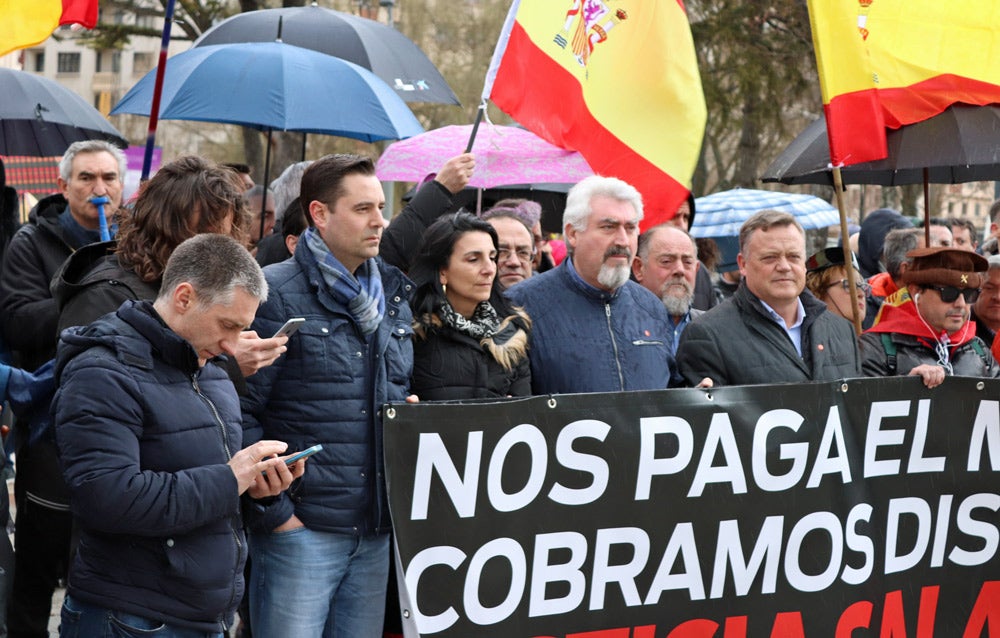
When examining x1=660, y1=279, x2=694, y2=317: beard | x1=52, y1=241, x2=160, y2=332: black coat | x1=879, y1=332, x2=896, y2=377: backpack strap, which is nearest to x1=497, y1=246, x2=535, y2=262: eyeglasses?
x1=660, y1=279, x2=694, y2=317: beard

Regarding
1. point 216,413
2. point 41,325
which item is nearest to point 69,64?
point 41,325

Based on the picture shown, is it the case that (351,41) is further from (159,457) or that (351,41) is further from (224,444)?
(159,457)

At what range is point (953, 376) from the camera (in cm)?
531

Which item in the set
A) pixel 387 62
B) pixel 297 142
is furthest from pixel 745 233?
pixel 297 142

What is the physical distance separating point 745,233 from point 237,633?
296 cm

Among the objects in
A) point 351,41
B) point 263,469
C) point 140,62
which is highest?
point 140,62

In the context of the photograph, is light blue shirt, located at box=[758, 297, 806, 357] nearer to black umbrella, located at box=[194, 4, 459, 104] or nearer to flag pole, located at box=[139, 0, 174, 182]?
flag pole, located at box=[139, 0, 174, 182]

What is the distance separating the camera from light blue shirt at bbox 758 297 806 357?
5.34 metres

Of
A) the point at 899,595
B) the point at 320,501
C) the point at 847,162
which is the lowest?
the point at 899,595

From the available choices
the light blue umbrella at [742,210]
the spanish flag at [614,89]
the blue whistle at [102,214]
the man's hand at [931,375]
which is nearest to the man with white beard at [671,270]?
the spanish flag at [614,89]

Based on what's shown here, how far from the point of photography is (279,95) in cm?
713

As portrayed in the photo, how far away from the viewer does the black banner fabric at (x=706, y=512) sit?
4.29 metres

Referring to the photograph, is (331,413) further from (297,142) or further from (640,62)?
(297,142)

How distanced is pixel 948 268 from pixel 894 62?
38.3 inches
